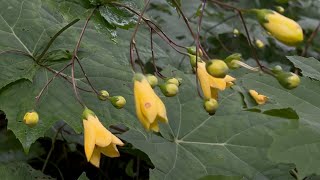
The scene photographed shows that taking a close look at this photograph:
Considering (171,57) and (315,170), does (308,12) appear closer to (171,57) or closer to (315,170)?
(171,57)

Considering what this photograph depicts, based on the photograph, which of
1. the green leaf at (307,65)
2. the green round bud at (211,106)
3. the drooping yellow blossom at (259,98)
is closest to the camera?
the green round bud at (211,106)

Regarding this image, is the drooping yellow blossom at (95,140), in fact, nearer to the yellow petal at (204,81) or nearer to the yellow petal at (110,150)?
the yellow petal at (110,150)

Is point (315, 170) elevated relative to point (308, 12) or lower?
elevated

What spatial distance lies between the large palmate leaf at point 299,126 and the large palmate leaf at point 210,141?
0.12 meters

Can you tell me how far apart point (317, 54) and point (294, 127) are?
8.44 feet

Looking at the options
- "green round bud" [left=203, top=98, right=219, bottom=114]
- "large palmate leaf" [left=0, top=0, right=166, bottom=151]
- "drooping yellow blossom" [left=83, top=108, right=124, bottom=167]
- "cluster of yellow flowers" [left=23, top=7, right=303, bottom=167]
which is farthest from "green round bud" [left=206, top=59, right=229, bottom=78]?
"large palmate leaf" [left=0, top=0, right=166, bottom=151]

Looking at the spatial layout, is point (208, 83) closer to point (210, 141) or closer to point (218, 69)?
point (218, 69)

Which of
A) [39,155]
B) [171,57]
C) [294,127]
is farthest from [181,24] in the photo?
[294,127]

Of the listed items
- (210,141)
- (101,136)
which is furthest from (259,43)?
(101,136)

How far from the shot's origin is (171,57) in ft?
10.4

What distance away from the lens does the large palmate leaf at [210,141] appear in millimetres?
1956

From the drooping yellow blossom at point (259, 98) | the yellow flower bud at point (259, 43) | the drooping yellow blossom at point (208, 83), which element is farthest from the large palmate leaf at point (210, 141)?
the yellow flower bud at point (259, 43)

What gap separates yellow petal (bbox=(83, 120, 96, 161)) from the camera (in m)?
1.67

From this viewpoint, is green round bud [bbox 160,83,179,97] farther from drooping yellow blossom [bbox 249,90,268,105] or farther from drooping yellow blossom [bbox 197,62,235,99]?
drooping yellow blossom [bbox 249,90,268,105]
